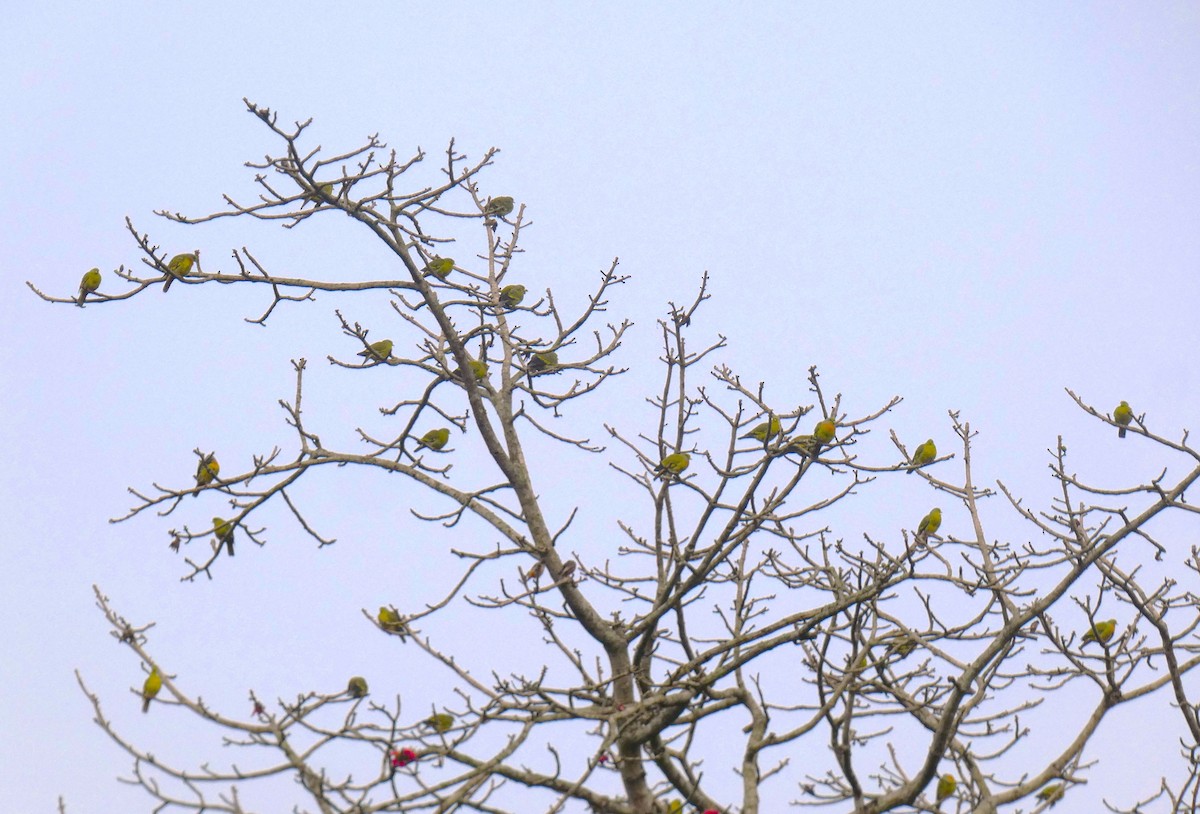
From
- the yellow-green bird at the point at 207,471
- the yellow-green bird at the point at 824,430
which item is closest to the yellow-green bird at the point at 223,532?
the yellow-green bird at the point at 207,471

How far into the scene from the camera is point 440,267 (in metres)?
6.59

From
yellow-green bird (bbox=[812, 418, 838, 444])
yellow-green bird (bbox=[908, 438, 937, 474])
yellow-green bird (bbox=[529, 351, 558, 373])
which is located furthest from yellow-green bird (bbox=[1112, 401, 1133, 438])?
yellow-green bird (bbox=[529, 351, 558, 373])

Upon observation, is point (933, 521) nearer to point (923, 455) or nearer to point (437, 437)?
point (923, 455)

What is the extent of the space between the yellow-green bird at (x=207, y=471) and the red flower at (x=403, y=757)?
1788 millimetres

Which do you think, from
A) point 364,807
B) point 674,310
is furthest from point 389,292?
point 364,807

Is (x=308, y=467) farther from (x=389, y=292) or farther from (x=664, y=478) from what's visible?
(x=664, y=478)

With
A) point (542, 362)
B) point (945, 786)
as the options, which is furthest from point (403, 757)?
point (945, 786)

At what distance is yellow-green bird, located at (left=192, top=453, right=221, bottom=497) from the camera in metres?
5.64

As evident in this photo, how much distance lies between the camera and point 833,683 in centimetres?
609

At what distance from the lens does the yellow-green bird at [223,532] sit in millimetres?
5788

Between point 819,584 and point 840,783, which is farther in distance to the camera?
point 840,783

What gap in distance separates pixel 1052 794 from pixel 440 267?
13.9 feet

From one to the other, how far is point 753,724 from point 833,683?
547 mm

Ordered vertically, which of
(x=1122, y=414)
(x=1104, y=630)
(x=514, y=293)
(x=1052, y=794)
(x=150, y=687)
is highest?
(x=514, y=293)
